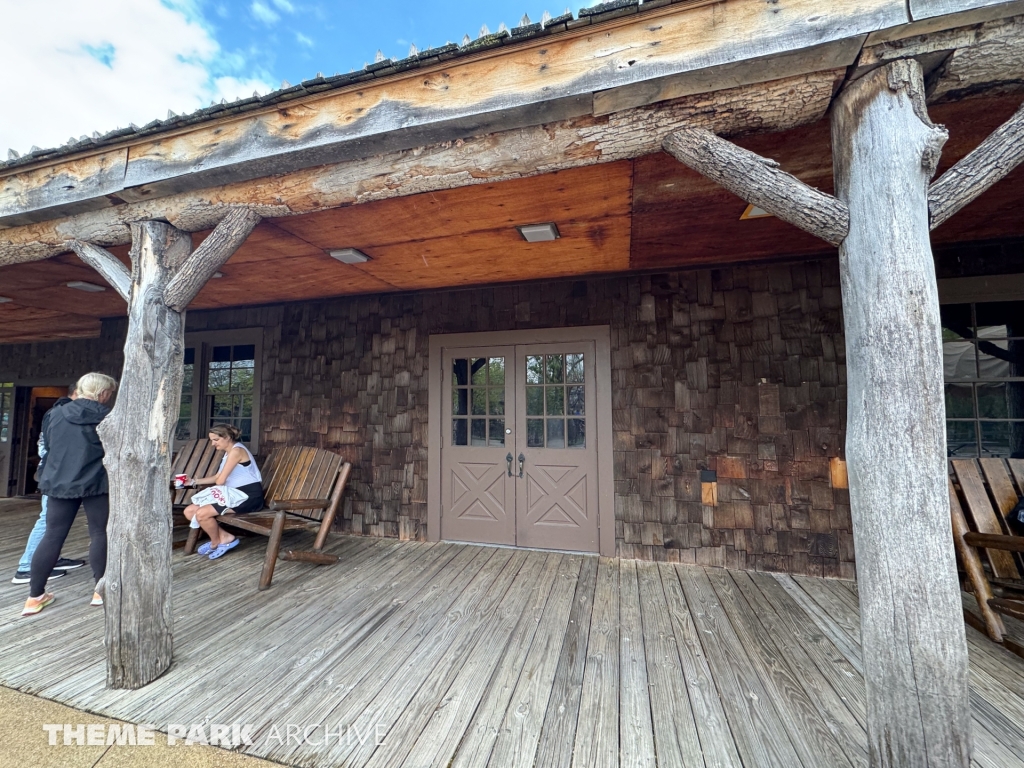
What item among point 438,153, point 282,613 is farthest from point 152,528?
point 438,153

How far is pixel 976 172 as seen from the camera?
1314 millimetres

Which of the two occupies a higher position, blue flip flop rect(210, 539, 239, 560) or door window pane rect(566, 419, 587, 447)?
door window pane rect(566, 419, 587, 447)

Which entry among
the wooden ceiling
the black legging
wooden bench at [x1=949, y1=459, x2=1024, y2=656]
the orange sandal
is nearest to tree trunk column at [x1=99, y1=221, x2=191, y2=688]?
the black legging

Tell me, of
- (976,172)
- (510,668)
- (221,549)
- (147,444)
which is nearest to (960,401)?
(976,172)

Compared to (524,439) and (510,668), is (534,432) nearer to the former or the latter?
(524,439)

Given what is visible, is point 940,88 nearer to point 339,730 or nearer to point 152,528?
point 339,730

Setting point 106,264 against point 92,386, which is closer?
point 106,264

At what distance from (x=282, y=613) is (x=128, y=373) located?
1.55 metres

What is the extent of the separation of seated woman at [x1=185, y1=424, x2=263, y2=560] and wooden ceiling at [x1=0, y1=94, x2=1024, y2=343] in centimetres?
140

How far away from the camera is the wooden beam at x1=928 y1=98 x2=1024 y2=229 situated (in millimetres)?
1313

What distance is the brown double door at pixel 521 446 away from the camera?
3633 millimetres

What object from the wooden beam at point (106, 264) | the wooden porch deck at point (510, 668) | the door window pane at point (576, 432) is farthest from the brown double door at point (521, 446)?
the wooden beam at point (106, 264)

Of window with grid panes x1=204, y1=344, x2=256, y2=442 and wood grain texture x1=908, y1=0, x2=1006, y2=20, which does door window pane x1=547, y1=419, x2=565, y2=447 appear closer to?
wood grain texture x1=908, y1=0, x2=1006, y2=20

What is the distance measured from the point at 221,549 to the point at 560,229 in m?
3.64
